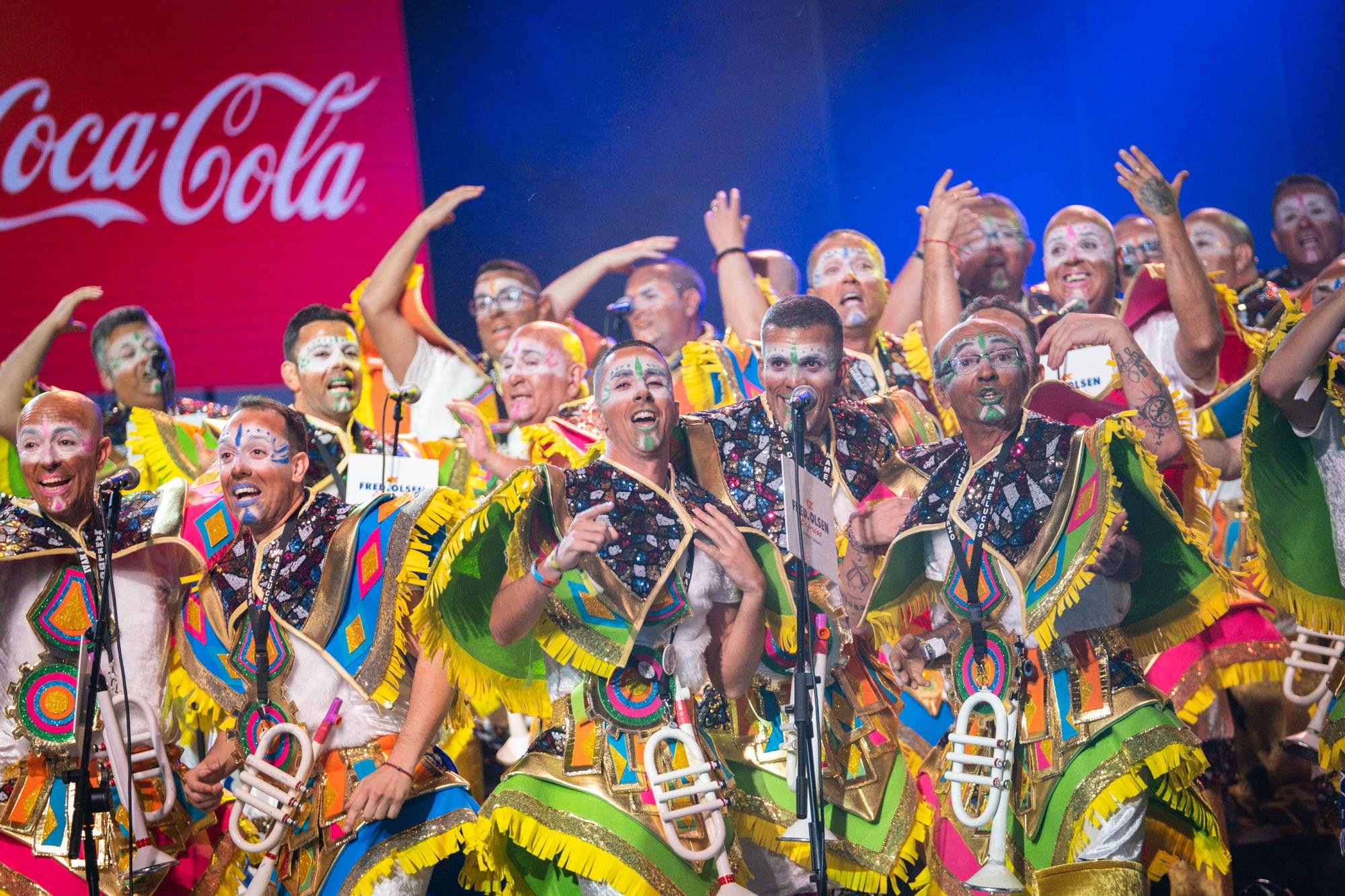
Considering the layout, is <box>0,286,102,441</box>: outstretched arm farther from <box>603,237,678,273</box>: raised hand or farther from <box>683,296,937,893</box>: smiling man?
<box>683,296,937,893</box>: smiling man

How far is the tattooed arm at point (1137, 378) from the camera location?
3.91 metres

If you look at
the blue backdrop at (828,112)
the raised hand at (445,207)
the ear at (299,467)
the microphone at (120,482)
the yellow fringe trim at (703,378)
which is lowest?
the microphone at (120,482)

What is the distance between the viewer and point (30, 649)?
417 cm

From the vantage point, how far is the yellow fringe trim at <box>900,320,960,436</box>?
16.5 feet

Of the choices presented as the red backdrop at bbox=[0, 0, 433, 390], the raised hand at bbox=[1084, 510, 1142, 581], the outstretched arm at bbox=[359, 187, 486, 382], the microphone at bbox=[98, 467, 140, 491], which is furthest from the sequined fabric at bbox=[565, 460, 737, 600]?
the red backdrop at bbox=[0, 0, 433, 390]

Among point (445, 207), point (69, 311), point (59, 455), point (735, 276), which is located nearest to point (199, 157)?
point (69, 311)

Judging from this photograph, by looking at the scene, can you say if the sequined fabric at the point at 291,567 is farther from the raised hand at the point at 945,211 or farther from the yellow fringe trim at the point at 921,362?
the raised hand at the point at 945,211

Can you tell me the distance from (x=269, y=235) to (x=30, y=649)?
3444 mm

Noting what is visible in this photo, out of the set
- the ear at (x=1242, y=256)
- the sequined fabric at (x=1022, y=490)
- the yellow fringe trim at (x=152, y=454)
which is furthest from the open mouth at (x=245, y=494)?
the ear at (x=1242, y=256)

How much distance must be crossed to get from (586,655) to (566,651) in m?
0.06

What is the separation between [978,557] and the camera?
3.63m

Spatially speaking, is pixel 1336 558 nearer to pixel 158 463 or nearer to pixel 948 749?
pixel 948 749

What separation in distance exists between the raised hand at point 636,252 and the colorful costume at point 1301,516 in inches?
122

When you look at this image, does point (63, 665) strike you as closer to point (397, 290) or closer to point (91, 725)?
point (91, 725)
